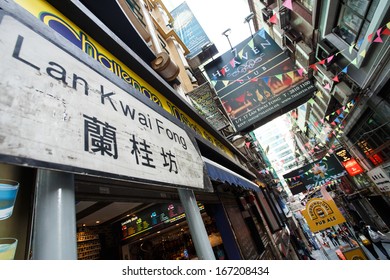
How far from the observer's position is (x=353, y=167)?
13656 mm

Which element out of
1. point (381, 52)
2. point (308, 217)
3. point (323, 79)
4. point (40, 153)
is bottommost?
point (308, 217)

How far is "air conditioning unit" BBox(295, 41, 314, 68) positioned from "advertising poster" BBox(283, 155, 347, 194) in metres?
6.78

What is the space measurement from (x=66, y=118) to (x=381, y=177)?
17789 mm

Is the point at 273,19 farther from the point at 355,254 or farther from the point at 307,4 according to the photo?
the point at 355,254

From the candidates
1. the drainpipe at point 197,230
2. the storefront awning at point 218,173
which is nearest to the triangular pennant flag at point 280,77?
the storefront awning at point 218,173

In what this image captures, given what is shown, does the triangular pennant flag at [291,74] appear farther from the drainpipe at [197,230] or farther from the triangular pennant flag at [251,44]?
the drainpipe at [197,230]

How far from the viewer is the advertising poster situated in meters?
11.3

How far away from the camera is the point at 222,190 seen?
650cm

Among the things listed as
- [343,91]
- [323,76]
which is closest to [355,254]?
[343,91]

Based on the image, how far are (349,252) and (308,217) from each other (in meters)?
2.25
